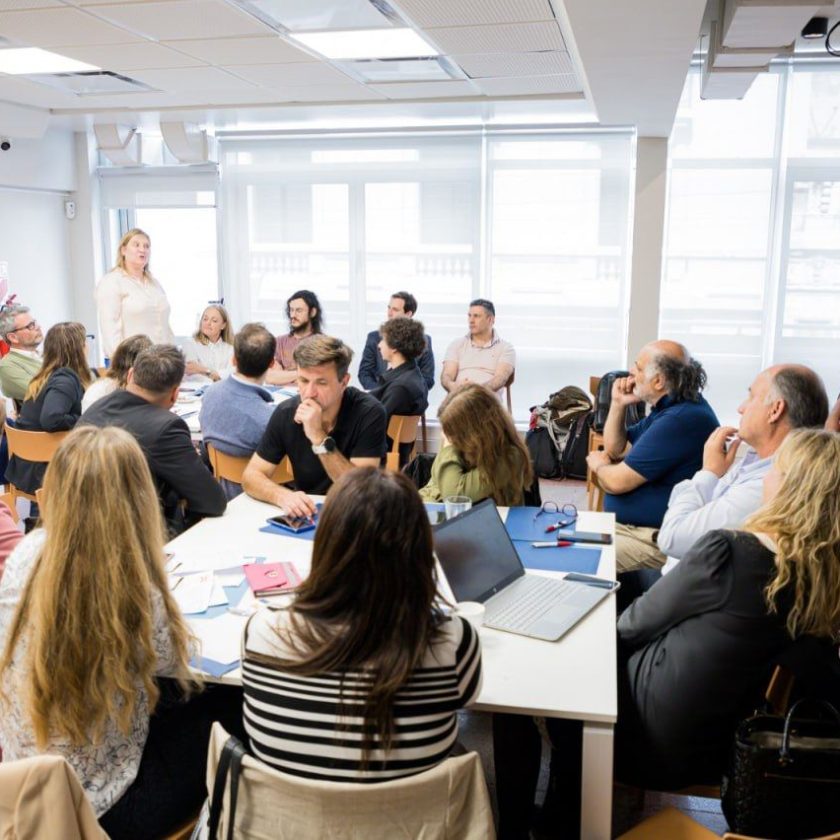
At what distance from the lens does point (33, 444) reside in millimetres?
4305

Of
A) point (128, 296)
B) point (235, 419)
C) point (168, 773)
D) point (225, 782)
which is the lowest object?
point (168, 773)

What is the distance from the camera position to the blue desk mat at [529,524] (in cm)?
289

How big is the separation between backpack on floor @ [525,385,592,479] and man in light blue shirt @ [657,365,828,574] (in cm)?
359

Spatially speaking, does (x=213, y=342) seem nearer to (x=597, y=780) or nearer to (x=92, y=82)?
(x=92, y=82)

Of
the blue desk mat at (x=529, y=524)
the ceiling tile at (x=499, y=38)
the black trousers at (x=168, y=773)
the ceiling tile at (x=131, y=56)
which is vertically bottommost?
the black trousers at (x=168, y=773)

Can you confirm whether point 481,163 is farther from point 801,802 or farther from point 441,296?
point 801,802

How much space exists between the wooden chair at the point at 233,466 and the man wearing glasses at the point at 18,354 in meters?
1.94

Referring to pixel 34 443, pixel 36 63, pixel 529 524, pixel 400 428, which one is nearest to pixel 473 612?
pixel 529 524

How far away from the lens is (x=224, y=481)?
163 inches

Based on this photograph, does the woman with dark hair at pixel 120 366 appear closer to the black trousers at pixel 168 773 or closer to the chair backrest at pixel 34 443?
the chair backrest at pixel 34 443

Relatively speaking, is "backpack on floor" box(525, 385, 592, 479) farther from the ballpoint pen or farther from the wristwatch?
the ballpoint pen

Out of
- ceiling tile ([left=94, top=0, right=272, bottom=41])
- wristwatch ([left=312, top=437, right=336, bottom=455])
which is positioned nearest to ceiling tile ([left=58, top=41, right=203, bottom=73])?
ceiling tile ([left=94, top=0, right=272, bottom=41])

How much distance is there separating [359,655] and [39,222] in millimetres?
7241

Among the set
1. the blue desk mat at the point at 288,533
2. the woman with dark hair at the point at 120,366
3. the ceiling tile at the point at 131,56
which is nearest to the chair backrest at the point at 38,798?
the blue desk mat at the point at 288,533
